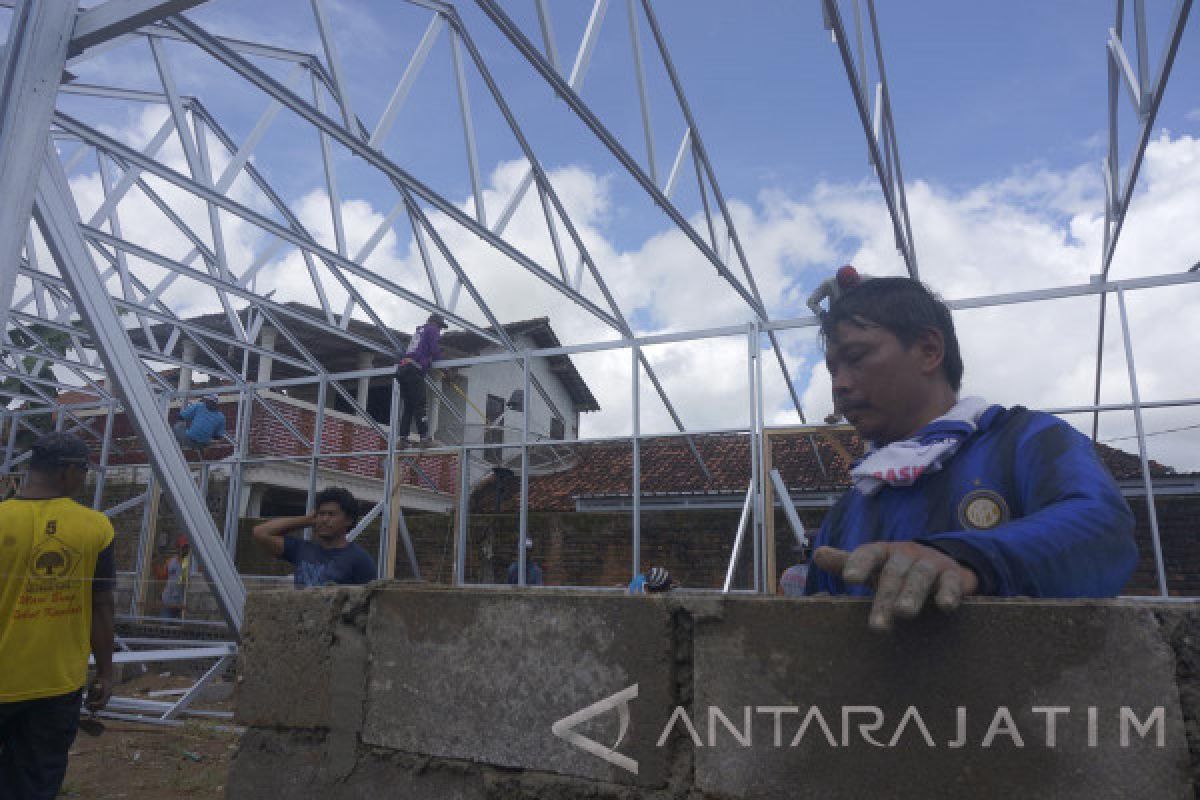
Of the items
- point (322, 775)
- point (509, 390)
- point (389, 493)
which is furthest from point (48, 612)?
point (509, 390)

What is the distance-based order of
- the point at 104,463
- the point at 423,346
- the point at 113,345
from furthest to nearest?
the point at 104,463
the point at 423,346
the point at 113,345

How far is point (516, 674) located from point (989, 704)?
851 mm

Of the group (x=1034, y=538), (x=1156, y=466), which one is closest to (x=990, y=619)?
(x=1034, y=538)

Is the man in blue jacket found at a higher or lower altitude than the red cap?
lower

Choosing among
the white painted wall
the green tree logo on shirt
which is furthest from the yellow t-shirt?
the white painted wall

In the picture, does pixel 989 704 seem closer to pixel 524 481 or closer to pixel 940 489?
pixel 940 489

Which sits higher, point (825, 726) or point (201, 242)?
point (201, 242)

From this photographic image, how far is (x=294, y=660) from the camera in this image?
190cm

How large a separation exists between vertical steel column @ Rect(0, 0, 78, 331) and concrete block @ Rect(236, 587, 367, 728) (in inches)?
106

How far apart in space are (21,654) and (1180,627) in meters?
3.36

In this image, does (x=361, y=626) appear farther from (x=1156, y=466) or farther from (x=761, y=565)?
(x=1156, y=466)

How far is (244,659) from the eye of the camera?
195 centimetres

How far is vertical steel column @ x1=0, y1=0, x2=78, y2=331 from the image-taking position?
3660 mm

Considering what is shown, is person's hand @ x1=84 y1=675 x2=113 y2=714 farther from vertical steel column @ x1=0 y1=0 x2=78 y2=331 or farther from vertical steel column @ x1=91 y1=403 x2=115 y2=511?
vertical steel column @ x1=91 y1=403 x2=115 y2=511
